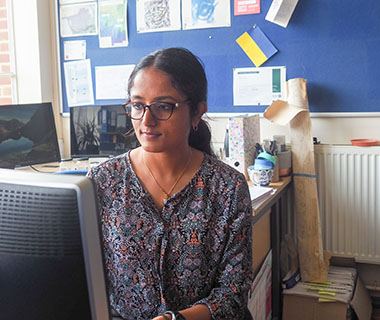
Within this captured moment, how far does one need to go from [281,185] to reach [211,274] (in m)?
1.18

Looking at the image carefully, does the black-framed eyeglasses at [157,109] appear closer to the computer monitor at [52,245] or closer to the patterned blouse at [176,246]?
the patterned blouse at [176,246]

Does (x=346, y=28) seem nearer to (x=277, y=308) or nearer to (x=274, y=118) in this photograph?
(x=274, y=118)

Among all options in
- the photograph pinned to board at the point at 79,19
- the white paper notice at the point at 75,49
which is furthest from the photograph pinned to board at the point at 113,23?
the white paper notice at the point at 75,49

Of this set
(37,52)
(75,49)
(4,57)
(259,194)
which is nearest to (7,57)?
(4,57)

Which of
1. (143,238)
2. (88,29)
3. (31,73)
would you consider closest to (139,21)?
(88,29)

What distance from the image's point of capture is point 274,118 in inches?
93.9

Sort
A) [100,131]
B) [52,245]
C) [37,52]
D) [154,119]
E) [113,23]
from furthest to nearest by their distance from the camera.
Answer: [37,52], [113,23], [100,131], [154,119], [52,245]

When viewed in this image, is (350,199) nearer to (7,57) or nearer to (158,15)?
(158,15)

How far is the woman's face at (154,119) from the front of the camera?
113cm

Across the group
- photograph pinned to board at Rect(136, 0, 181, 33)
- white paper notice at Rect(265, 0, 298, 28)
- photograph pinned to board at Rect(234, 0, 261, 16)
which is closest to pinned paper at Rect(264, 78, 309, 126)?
white paper notice at Rect(265, 0, 298, 28)

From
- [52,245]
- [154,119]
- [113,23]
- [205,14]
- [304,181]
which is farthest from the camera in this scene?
[113,23]

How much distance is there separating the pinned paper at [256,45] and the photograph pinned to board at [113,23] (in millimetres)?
765

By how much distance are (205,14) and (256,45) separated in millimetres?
363

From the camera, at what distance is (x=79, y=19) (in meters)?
3.07
